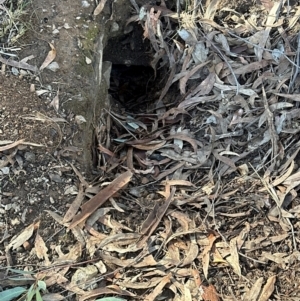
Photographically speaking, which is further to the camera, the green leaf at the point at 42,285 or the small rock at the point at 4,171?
the small rock at the point at 4,171

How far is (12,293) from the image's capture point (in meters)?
1.66

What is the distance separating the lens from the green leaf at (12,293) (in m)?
1.64

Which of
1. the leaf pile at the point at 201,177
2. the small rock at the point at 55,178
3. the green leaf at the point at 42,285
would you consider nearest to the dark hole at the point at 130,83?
the leaf pile at the point at 201,177

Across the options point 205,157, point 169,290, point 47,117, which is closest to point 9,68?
point 47,117

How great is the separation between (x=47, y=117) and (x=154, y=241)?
1.74 feet

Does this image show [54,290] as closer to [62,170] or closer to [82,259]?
[82,259]

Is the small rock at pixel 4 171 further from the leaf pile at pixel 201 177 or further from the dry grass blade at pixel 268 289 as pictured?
the dry grass blade at pixel 268 289

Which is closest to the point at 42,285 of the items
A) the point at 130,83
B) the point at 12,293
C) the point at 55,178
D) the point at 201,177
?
the point at 12,293

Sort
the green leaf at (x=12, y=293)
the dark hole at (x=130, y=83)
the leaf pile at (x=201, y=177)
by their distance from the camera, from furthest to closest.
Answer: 1. the dark hole at (x=130, y=83)
2. the leaf pile at (x=201, y=177)
3. the green leaf at (x=12, y=293)

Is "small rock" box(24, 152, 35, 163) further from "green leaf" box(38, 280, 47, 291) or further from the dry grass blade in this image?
the dry grass blade

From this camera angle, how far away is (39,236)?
175 centimetres

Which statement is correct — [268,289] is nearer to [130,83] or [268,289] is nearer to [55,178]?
[55,178]

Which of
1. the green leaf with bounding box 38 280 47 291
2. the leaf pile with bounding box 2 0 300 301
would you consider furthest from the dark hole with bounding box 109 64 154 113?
the green leaf with bounding box 38 280 47 291

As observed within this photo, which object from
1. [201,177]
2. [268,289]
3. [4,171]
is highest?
[4,171]
